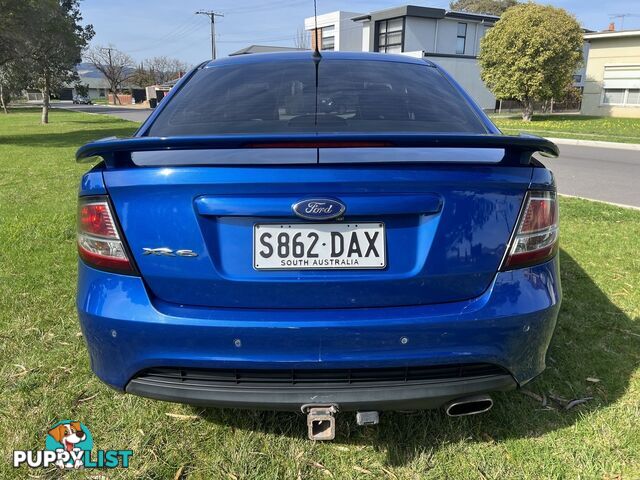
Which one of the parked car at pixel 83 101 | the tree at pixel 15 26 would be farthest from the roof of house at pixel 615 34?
the parked car at pixel 83 101

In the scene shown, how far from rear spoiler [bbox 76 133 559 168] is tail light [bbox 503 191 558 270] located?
0.56ft

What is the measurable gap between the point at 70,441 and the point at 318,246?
152cm

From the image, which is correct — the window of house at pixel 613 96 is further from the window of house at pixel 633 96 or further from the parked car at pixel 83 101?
the parked car at pixel 83 101

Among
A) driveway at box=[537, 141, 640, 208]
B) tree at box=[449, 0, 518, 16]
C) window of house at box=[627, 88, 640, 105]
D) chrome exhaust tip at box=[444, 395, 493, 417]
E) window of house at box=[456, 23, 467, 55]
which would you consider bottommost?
driveway at box=[537, 141, 640, 208]

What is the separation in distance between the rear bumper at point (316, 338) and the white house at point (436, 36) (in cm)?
3518

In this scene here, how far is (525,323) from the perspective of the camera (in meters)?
1.76

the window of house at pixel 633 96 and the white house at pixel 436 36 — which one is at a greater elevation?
the white house at pixel 436 36

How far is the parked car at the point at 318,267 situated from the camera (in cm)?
163

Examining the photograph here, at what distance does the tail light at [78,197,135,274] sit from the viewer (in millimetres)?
1720

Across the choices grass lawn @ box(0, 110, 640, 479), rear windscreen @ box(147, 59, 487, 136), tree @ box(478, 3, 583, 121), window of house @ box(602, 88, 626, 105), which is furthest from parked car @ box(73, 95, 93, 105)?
rear windscreen @ box(147, 59, 487, 136)

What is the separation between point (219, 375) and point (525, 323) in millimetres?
1090

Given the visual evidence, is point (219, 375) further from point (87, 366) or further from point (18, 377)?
point (18, 377)

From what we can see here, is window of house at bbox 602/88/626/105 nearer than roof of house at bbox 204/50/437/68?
No

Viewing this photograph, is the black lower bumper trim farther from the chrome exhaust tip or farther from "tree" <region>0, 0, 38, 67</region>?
"tree" <region>0, 0, 38, 67</region>
